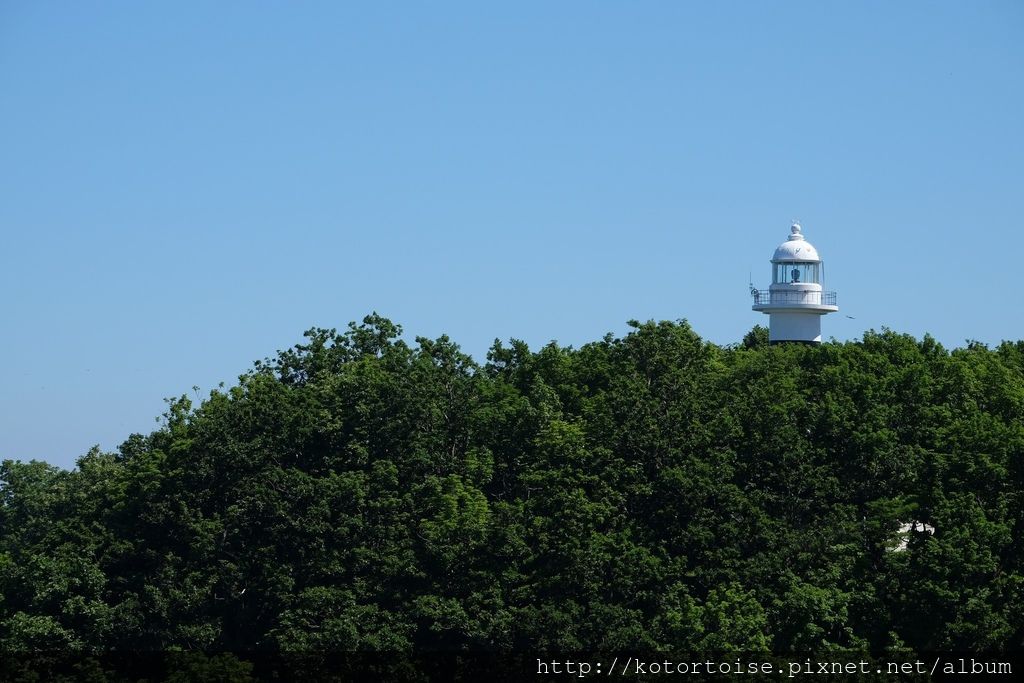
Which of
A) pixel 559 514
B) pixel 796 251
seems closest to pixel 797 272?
pixel 796 251

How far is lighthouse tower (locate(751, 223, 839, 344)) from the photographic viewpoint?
74.6 m

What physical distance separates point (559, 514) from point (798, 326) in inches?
993

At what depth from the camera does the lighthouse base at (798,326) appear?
7494 centimetres

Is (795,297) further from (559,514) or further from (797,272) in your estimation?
(559,514)

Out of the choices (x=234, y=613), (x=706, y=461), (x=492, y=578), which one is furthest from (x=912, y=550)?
(x=234, y=613)

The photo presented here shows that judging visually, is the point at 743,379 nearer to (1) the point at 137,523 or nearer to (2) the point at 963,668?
(2) the point at 963,668

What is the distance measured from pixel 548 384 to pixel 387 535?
25.6 feet

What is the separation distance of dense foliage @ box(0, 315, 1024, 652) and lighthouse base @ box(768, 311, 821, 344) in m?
14.6

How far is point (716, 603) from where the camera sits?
50562 mm

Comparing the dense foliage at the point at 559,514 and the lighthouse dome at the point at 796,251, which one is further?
the lighthouse dome at the point at 796,251

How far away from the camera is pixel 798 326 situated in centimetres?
7500

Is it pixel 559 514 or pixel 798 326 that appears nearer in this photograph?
pixel 559 514

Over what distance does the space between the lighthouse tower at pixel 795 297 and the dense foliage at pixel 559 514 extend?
14348mm

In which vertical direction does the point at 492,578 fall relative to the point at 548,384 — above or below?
below
